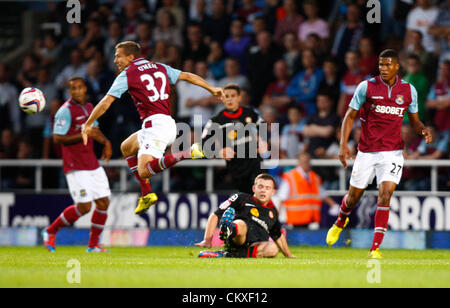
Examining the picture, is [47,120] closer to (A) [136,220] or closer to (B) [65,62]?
(B) [65,62]

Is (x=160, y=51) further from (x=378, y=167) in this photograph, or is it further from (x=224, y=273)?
(x=224, y=273)

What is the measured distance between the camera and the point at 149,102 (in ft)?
31.8

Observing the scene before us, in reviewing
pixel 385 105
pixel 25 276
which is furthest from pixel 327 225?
pixel 25 276

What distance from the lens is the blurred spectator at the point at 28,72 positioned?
17312mm

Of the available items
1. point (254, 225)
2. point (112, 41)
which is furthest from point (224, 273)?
point (112, 41)

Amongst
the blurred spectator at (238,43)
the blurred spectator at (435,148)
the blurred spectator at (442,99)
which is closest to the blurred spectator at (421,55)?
the blurred spectator at (442,99)

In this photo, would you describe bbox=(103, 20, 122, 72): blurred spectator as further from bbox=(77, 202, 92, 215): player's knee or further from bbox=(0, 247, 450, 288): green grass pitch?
bbox=(0, 247, 450, 288): green grass pitch

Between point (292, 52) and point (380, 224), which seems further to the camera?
point (292, 52)

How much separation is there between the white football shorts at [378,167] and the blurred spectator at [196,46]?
261 inches

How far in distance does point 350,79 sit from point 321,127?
1071mm

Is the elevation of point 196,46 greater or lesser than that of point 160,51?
greater

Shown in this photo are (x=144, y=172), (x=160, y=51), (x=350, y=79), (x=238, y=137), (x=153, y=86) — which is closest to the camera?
(x=144, y=172)

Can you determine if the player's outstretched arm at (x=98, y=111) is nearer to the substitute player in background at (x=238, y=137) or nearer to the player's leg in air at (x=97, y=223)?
the substitute player in background at (x=238, y=137)

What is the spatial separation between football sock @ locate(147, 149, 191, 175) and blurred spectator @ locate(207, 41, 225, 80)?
20.8 feet
